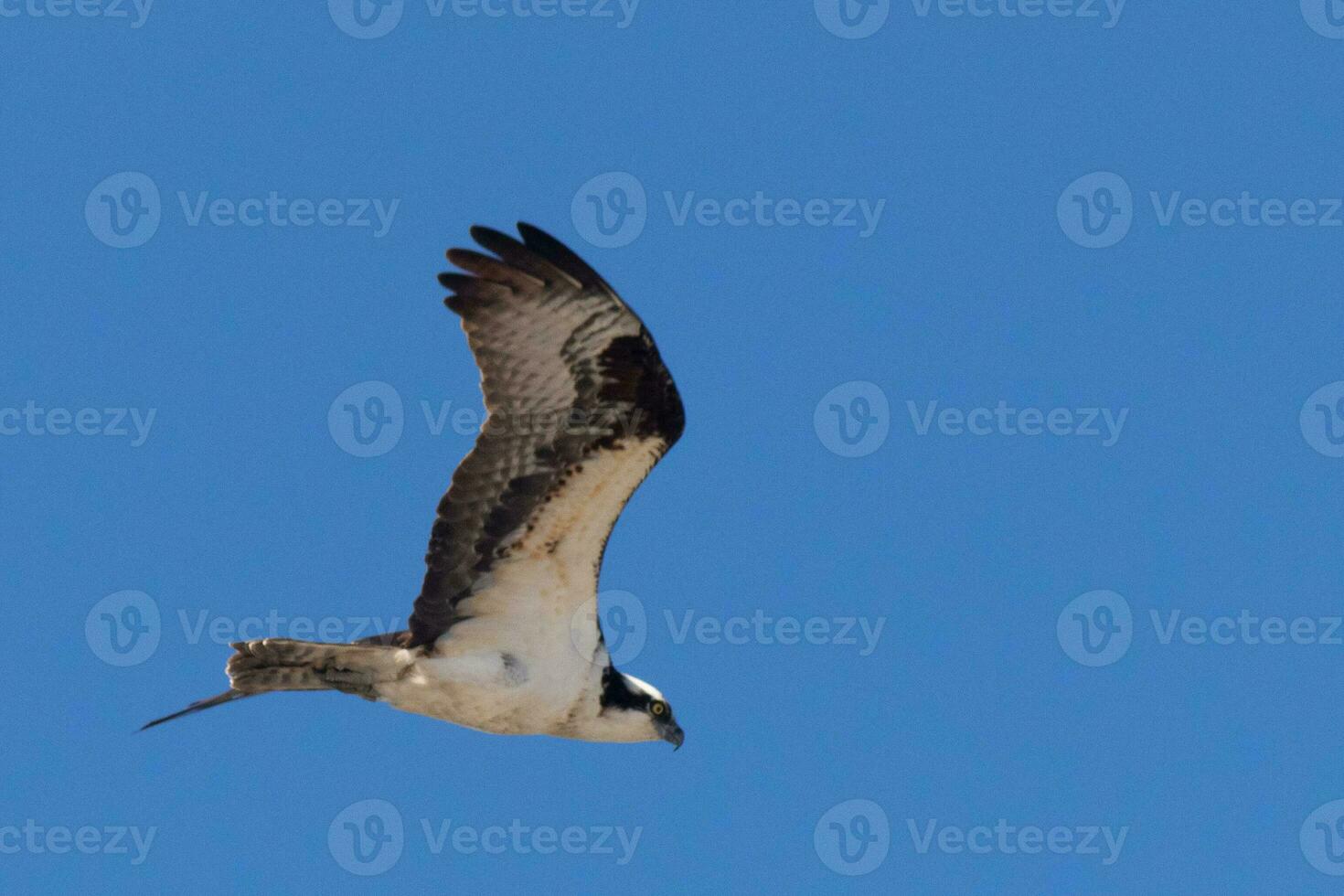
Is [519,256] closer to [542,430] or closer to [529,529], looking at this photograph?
[542,430]

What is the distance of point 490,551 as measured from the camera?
17.6 meters

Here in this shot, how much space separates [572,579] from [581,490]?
0.78m

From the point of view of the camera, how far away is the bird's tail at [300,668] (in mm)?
17422

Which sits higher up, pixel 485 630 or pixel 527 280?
pixel 527 280

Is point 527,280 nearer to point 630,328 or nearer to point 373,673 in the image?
point 630,328

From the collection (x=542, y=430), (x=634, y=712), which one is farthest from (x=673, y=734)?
(x=542, y=430)

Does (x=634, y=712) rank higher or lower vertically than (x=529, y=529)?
lower

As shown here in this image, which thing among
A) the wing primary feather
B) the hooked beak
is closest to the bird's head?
the hooked beak

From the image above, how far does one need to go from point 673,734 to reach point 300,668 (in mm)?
2920

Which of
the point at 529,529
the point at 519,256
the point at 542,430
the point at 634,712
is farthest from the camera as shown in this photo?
the point at 634,712

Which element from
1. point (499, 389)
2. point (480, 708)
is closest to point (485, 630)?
point (480, 708)

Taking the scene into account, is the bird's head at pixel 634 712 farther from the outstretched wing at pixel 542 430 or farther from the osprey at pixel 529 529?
the outstretched wing at pixel 542 430

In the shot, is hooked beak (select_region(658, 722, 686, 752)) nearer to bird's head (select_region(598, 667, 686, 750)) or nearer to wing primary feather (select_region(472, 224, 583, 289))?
bird's head (select_region(598, 667, 686, 750))

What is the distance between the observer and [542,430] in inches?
677
